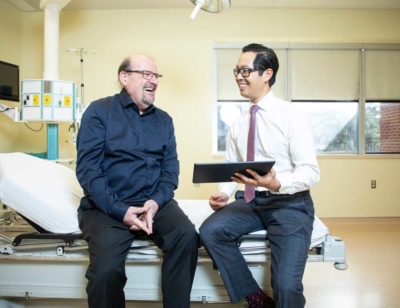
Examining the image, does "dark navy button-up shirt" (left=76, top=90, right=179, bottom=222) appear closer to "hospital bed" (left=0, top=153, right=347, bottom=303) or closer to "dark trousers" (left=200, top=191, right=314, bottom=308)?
"hospital bed" (left=0, top=153, right=347, bottom=303)

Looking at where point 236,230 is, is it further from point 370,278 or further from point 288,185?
point 370,278

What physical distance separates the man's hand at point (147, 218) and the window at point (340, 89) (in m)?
2.58

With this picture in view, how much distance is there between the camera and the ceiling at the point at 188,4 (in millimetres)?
3713

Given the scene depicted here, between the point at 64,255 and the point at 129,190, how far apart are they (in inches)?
16.4

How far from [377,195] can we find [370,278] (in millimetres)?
1971

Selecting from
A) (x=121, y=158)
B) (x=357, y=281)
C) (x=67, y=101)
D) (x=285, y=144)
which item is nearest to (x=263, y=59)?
(x=285, y=144)

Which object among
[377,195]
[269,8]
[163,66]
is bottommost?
[377,195]

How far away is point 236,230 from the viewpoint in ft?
4.87

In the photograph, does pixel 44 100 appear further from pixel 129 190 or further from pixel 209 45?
pixel 129 190

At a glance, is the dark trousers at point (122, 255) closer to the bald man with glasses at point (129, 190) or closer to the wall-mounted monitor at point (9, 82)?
the bald man with glasses at point (129, 190)

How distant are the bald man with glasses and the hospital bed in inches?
3.9

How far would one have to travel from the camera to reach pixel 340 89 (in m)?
3.97

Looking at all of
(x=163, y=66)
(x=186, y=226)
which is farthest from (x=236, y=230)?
(x=163, y=66)

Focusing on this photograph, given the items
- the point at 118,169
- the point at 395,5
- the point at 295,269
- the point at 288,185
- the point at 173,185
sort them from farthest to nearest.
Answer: the point at 395,5 < the point at 173,185 < the point at 118,169 < the point at 288,185 < the point at 295,269
